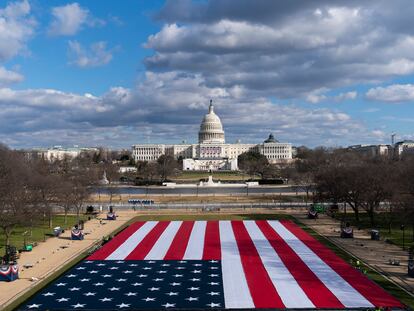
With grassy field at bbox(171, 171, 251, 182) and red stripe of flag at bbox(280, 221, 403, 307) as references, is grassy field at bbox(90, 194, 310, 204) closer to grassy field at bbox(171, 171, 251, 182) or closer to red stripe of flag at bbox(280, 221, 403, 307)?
red stripe of flag at bbox(280, 221, 403, 307)

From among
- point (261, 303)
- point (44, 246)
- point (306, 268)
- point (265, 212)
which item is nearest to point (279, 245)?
point (306, 268)

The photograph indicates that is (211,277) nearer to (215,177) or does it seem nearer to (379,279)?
(379,279)

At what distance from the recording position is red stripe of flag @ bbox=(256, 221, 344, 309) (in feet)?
72.5

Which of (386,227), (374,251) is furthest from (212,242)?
(386,227)

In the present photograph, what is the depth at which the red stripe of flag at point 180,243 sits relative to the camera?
3262 cm

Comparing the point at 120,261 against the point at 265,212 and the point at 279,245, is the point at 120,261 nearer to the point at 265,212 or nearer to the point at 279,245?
the point at 279,245

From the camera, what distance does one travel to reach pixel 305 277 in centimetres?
2667

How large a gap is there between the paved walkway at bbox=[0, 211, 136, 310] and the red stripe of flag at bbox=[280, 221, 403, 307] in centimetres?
1636

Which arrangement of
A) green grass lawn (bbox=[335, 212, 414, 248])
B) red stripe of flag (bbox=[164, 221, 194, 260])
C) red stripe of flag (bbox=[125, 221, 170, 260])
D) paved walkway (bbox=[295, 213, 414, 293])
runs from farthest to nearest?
1. green grass lawn (bbox=[335, 212, 414, 248])
2. red stripe of flag (bbox=[164, 221, 194, 260])
3. red stripe of flag (bbox=[125, 221, 170, 260])
4. paved walkway (bbox=[295, 213, 414, 293])

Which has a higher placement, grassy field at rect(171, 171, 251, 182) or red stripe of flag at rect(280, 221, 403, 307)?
grassy field at rect(171, 171, 251, 182)

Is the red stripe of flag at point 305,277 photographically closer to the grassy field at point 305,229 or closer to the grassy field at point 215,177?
the grassy field at point 305,229

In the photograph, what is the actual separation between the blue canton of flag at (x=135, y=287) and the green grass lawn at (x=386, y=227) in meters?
16.3

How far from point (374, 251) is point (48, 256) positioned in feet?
72.7

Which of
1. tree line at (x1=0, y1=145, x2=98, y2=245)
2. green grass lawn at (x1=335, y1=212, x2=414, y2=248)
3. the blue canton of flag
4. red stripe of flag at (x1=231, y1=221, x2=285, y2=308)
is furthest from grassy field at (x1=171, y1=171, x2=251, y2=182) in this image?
the blue canton of flag
